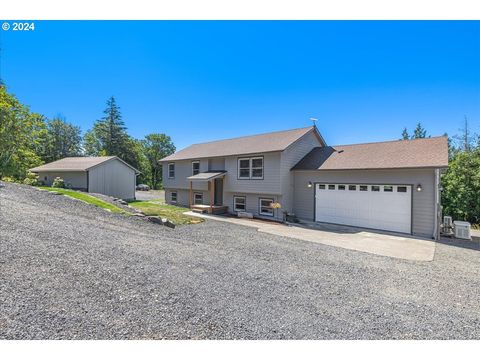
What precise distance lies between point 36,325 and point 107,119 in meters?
51.2

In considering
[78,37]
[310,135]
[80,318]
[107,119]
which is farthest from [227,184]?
[107,119]

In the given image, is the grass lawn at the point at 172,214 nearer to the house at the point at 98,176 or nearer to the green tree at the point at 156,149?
the house at the point at 98,176

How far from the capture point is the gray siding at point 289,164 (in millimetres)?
14312

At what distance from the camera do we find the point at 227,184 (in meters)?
17.2

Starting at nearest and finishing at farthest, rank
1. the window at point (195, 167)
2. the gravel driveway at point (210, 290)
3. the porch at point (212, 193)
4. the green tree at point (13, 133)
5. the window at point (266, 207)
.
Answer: the gravel driveway at point (210, 290)
the window at point (266, 207)
the porch at point (212, 193)
the window at point (195, 167)
the green tree at point (13, 133)

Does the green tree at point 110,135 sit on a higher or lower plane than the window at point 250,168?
higher

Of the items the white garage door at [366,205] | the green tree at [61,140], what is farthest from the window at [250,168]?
the green tree at [61,140]

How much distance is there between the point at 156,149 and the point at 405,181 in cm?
5079

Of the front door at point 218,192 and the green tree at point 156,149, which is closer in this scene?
the front door at point 218,192

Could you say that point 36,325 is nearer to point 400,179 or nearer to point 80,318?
point 80,318

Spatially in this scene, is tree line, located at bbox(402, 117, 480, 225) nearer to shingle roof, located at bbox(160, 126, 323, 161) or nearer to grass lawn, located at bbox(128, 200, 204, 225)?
shingle roof, located at bbox(160, 126, 323, 161)

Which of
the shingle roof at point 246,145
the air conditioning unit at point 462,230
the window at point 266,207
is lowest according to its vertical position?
the air conditioning unit at point 462,230

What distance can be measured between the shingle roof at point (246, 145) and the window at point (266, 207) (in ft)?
10.4
